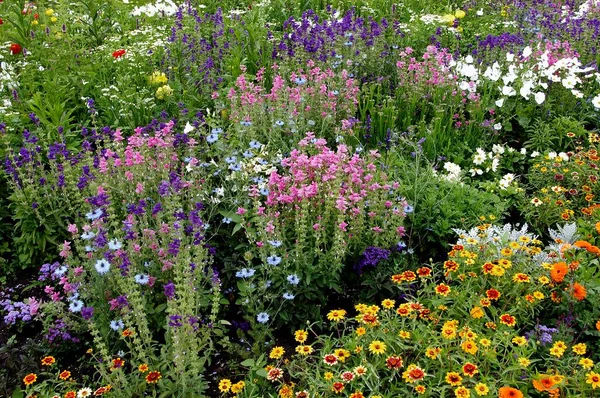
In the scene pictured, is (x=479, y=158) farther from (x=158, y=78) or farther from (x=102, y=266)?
(x=102, y=266)

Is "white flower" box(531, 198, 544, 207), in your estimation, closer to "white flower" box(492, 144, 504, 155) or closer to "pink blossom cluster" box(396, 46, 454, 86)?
"white flower" box(492, 144, 504, 155)

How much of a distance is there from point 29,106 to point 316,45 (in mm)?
2499

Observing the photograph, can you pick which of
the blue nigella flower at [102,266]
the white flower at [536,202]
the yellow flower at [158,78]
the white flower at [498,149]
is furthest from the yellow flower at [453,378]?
the yellow flower at [158,78]

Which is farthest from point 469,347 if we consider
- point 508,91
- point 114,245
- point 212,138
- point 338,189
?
point 508,91

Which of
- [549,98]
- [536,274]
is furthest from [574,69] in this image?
[536,274]

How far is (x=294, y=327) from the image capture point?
323cm

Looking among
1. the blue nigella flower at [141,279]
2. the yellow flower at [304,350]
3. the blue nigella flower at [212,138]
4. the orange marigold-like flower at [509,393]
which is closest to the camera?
the orange marigold-like flower at [509,393]

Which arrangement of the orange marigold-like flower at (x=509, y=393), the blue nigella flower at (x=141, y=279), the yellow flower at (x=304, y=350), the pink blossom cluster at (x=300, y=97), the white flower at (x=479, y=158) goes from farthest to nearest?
the white flower at (x=479, y=158) → the pink blossom cluster at (x=300, y=97) → the blue nigella flower at (x=141, y=279) → the yellow flower at (x=304, y=350) → the orange marigold-like flower at (x=509, y=393)

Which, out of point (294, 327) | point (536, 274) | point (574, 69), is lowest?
point (294, 327)

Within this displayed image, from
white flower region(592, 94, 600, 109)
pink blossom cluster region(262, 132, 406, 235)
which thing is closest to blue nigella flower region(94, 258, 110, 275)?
pink blossom cluster region(262, 132, 406, 235)

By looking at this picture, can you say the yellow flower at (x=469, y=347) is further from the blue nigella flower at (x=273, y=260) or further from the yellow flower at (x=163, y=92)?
the yellow flower at (x=163, y=92)

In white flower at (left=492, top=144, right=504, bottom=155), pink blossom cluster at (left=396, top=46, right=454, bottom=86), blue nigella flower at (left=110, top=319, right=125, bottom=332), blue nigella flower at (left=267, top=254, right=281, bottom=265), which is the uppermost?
pink blossom cluster at (left=396, top=46, right=454, bottom=86)

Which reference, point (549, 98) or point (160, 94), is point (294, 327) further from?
point (549, 98)

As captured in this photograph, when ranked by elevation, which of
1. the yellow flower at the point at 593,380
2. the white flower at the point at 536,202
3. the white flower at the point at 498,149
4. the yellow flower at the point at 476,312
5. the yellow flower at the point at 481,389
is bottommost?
the white flower at the point at 536,202
